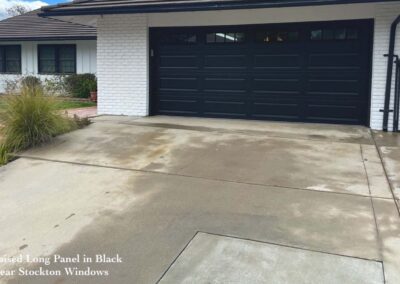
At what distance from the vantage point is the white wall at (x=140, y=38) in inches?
350

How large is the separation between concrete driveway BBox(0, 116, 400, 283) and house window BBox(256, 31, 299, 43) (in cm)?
278

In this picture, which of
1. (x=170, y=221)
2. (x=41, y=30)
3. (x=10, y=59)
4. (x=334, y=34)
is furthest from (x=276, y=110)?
(x=10, y=59)

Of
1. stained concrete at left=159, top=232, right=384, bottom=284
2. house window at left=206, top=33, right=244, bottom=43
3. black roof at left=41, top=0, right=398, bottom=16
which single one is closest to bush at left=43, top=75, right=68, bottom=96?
black roof at left=41, top=0, right=398, bottom=16

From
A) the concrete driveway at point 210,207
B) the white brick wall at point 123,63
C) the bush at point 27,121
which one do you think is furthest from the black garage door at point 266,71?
the bush at point 27,121

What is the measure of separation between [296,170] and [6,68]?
17802 mm

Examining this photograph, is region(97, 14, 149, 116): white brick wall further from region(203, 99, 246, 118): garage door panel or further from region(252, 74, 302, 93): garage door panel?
region(252, 74, 302, 93): garage door panel

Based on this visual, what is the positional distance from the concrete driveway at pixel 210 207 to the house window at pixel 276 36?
278 centimetres

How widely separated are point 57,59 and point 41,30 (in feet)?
5.05

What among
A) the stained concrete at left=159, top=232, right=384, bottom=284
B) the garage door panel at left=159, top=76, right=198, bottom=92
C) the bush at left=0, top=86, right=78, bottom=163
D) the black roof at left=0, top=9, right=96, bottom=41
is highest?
the black roof at left=0, top=9, right=96, bottom=41

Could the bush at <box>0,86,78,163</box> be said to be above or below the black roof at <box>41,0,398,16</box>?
below

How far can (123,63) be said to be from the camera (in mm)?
10750

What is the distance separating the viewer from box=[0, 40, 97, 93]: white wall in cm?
1791

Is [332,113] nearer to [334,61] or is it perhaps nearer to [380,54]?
[334,61]

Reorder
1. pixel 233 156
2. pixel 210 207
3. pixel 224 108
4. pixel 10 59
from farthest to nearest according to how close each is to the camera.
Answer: pixel 10 59 < pixel 224 108 < pixel 233 156 < pixel 210 207
